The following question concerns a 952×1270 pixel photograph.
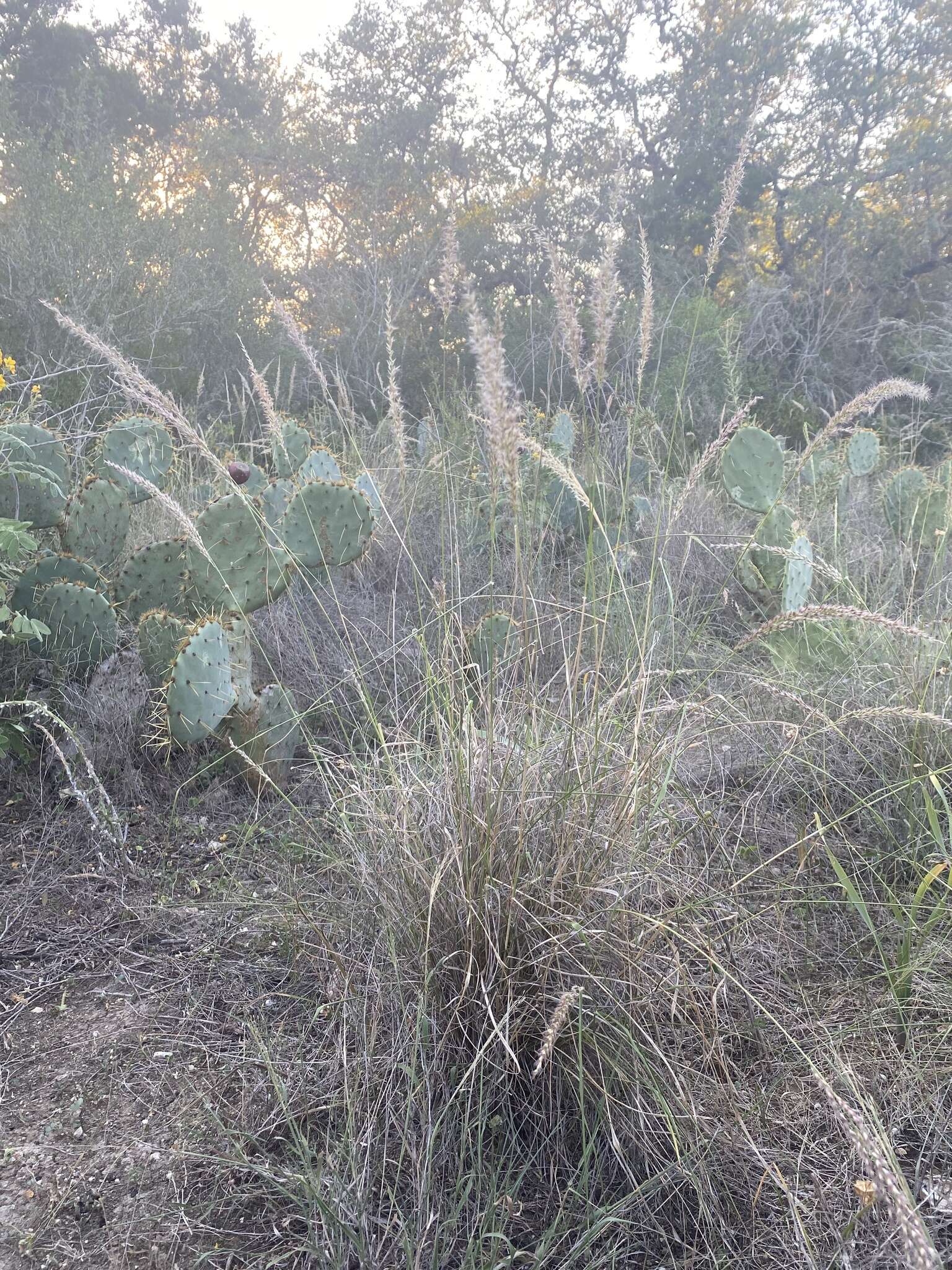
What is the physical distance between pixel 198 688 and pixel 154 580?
0.72m

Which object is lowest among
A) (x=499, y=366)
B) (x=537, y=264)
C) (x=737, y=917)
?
(x=737, y=917)

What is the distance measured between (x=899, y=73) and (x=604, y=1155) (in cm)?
1399

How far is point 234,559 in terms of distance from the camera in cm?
242

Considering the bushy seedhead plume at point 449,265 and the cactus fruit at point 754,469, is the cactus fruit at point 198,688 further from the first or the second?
the cactus fruit at point 754,469

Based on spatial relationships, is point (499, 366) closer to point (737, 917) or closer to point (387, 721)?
point (737, 917)

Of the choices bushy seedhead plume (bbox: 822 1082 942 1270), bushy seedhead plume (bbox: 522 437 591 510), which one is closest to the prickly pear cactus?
bushy seedhead plume (bbox: 522 437 591 510)

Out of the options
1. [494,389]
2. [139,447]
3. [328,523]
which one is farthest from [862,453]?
[494,389]

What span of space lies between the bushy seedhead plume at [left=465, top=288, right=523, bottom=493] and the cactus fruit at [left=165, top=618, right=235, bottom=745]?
4.08 feet

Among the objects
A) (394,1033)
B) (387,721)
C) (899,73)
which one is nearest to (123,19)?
(899,73)

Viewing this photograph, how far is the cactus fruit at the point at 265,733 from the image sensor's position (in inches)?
92.0

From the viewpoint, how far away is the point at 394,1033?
1.40 meters

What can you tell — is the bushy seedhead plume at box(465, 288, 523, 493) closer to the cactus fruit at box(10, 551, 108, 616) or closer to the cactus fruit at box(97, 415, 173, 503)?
the cactus fruit at box(10, 551, 108, 616)

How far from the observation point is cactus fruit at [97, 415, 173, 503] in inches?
120

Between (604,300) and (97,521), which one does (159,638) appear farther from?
(604,300)
